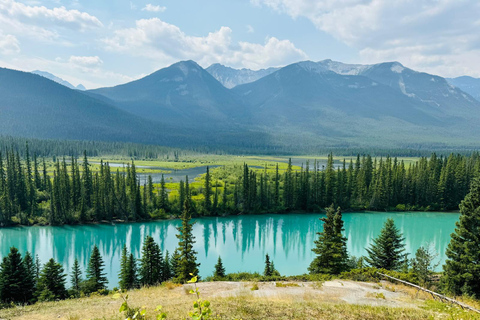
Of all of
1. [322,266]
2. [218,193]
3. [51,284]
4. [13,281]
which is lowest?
[51,284]

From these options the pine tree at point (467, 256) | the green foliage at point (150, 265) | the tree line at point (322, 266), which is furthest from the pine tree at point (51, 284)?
the pine tree at point (467, 256)

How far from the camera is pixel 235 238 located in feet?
197

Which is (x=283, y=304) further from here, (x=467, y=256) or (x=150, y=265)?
(x=150, y=265)

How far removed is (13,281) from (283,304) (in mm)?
29580

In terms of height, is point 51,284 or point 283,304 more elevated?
point 283,304

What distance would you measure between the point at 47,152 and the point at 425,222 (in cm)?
18927

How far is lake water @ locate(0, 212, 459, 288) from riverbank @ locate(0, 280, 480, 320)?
23867mm

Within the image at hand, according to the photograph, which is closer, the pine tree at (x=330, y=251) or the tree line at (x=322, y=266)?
the tree line at (x=322, y=266)

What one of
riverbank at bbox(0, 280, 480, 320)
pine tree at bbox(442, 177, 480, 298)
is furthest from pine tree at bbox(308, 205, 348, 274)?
riverbank at bbox(0, 280, 480, 320)

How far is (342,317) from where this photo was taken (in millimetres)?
11617

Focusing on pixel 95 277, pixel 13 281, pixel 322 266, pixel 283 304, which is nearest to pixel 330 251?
pixel 322 266

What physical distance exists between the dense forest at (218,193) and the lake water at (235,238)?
3.49 metres

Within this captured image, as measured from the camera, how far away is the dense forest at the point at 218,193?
2680 inches

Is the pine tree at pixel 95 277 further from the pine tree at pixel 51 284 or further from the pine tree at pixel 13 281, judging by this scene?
the pine tree at pixel 13 281
